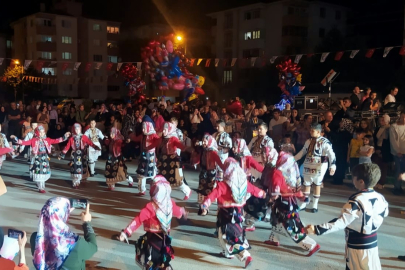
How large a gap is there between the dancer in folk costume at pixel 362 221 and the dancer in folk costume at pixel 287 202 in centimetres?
166

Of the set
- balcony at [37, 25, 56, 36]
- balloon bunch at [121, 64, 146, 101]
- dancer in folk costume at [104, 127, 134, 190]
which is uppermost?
balcony at [37, 25, 56, 36]

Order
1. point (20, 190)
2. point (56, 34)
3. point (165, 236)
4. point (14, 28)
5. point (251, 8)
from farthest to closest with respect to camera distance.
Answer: point (14, 28), point (56, 34), point (251, 8), point (20, 190), point (165, 236)

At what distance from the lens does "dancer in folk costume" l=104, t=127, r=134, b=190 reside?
382 inches

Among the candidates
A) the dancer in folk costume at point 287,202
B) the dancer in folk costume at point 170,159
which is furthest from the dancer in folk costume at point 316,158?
the dancer in folk costume at point 170,159

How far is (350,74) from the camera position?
2839cm

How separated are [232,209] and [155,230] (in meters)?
1.12

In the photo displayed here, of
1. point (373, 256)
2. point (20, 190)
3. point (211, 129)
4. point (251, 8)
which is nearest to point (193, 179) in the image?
point (211, 129)

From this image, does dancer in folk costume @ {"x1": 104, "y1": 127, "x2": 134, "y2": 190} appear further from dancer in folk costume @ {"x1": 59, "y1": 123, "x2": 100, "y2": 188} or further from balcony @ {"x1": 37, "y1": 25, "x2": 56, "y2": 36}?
balcony @ {"x1": 37, "y1": 25, "x2": 56, "y2": 36}

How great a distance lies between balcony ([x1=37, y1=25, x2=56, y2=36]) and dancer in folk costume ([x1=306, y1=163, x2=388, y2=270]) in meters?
48.6

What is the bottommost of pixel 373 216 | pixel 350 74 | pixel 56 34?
pixel 373 216

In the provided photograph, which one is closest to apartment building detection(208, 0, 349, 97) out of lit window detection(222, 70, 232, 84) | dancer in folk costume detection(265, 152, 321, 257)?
A: lit window detection(222, 70, 232, 84)

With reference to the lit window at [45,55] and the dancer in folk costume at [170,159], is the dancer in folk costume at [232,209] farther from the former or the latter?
the lit window at [45,55]

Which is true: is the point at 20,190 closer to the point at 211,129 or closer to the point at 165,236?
the point at 211,129

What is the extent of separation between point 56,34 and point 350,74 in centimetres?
3353
